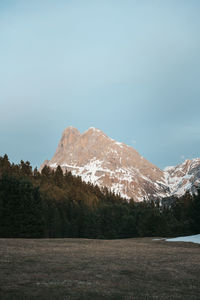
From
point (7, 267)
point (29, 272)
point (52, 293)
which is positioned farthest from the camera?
point (7, 267)

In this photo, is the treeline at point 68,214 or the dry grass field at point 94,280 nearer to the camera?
the dry grass field at point 94,280

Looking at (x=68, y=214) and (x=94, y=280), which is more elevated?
(x=68, y=214)

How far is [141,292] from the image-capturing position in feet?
38.4

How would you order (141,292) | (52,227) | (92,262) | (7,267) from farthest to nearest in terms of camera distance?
(52,227) < (92,262) < (7,267) < (141,292)

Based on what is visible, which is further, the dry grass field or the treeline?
the treeline

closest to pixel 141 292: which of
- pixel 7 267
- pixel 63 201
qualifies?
pixel 7 267

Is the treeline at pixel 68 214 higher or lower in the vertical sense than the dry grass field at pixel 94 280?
higher

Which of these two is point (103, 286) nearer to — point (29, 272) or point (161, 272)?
point (29, 272)

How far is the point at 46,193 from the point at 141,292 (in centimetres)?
9556

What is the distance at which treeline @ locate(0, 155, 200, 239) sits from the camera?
5622 centimetres

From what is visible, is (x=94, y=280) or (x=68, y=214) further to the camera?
(x=68, y=214)

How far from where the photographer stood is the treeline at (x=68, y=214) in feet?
184

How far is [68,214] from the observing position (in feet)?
349

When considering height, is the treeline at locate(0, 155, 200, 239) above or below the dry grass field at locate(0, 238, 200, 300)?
above
